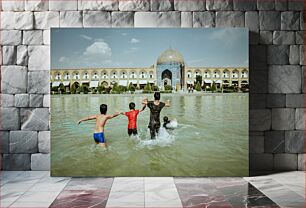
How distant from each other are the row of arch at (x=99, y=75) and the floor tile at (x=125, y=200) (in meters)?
1.52

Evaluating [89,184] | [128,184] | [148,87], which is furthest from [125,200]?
[148,87]

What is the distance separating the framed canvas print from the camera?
448cm

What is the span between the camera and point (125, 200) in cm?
349

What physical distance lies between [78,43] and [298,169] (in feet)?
10.5

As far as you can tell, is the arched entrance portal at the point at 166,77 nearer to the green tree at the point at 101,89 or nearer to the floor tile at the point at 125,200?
the green tree at the point at 101,89

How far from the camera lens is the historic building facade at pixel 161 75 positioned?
458 centimetres

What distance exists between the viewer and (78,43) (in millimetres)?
4586

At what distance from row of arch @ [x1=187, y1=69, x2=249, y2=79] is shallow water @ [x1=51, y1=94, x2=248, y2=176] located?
26 centimetres

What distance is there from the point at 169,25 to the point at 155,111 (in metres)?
1.10

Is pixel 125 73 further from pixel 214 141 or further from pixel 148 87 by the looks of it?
pixel 214 141

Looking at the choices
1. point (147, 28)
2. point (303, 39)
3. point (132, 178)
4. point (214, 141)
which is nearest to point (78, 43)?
point (147, 28)

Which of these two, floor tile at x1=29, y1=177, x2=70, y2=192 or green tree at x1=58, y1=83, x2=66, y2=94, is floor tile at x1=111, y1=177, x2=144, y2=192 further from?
green tree at x1=58, y1=83, x2=66, y2=94

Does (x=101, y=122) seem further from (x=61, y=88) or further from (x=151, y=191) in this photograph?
(x=151, y=191)

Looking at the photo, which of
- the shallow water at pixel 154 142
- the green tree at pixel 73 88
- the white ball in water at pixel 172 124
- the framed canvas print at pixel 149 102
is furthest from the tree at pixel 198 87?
the green tree at pixel 73 88
